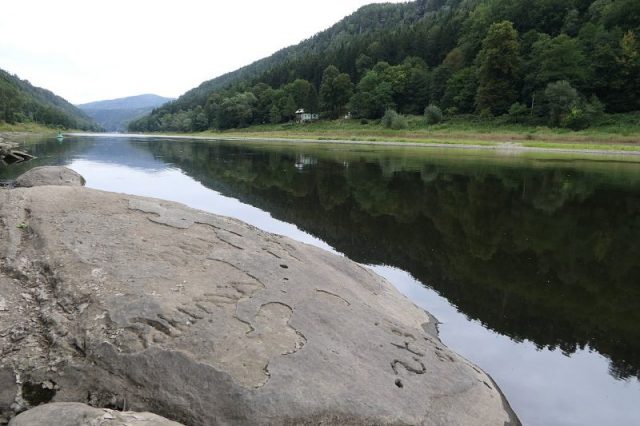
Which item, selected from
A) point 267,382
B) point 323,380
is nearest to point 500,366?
point 323,380

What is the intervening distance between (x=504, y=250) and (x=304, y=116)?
11715 centimetres

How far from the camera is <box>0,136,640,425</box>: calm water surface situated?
24.2ft

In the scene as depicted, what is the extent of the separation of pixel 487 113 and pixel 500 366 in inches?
3314

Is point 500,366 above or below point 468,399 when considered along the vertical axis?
below

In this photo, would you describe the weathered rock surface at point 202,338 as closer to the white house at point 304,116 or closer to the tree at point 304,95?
the white house at point 304,116

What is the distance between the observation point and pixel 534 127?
69750 millimetres

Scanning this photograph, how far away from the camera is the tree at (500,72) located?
83812mm

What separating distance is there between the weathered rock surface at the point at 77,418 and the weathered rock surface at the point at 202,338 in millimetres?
683

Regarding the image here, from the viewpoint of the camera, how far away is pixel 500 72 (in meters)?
86.4

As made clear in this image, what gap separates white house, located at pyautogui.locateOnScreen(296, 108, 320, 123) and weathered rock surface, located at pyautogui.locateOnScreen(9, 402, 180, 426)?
399 feet

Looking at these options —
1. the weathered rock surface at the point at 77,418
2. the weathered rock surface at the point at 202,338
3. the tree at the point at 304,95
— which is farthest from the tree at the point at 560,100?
the weathered rock surface at the point at 77,418

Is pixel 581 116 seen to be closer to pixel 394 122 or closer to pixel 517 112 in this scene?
pixel 517 112

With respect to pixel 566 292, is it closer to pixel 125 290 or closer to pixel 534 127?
pixel 125 290

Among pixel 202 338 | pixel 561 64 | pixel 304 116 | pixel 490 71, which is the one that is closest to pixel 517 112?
pixel 561 64
